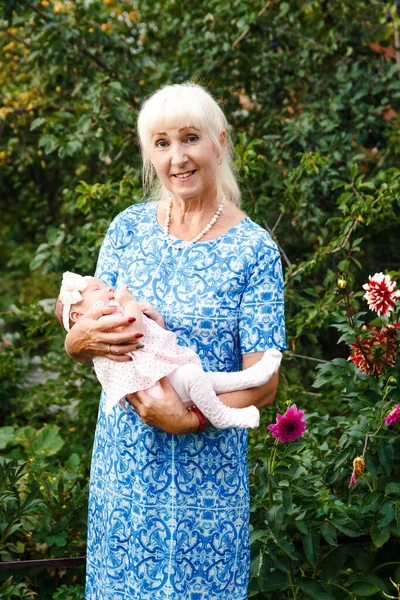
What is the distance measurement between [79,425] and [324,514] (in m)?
1.74

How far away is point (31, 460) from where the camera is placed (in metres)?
3.46

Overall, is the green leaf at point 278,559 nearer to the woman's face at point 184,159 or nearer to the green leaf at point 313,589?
the green leaf at point 313,589

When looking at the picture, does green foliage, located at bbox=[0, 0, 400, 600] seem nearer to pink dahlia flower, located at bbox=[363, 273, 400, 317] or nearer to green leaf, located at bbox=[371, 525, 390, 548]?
green leaf, located at bbox=[371, 525, 390, 548]

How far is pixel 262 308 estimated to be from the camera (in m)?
2.23

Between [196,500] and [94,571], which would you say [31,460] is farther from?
[196,500]

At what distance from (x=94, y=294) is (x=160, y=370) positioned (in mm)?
273

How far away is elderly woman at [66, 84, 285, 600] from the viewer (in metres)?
2.25

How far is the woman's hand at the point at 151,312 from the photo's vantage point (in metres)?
2.24

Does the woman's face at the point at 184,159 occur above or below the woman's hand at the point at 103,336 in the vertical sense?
above

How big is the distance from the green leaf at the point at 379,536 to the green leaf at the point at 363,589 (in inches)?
5.5

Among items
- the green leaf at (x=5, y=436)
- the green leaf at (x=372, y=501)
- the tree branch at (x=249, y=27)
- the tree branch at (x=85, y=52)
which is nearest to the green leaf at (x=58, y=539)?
the green leaf at (x=5, y=436)

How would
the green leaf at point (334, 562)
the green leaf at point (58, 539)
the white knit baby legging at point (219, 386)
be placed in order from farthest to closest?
the green leaf at point (58, 539), the green leaf at point (334, 562), the white knit baby legging at point (219, 386)

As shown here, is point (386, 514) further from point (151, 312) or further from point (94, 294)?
point (94, 294)

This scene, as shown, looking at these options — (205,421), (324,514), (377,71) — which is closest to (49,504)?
(324,514)
